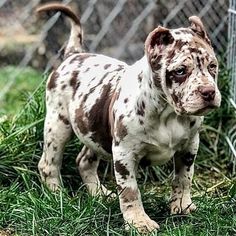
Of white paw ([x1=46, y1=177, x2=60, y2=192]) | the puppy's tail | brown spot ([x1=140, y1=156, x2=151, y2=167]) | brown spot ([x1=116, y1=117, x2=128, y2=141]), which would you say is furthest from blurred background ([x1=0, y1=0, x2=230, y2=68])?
brown spot ([x1=116, y1=117, x2=128, y2=141])

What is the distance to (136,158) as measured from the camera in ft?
14.5

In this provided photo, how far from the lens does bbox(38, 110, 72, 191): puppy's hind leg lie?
5.05 m

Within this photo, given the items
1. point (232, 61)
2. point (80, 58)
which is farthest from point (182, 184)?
point (232, 61)

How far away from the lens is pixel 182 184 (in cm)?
464

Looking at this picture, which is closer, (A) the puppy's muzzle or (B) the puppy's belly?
(A) the puppy's muzzle

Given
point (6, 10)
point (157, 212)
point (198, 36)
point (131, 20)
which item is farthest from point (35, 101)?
point (6, 10)

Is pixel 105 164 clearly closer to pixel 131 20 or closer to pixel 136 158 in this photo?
pixel 136 158

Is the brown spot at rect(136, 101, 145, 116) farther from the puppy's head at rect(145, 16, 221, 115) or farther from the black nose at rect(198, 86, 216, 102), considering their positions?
the black nose at rect(198, 86, 216, 102)

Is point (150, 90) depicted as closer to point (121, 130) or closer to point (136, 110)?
point (136, 110)

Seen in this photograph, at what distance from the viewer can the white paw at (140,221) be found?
434cm

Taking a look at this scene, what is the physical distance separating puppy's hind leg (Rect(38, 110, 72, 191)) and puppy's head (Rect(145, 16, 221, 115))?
3.30 ft

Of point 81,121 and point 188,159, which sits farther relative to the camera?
point 81,121

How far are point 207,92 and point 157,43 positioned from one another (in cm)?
39

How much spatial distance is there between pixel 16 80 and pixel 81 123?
140 inches
